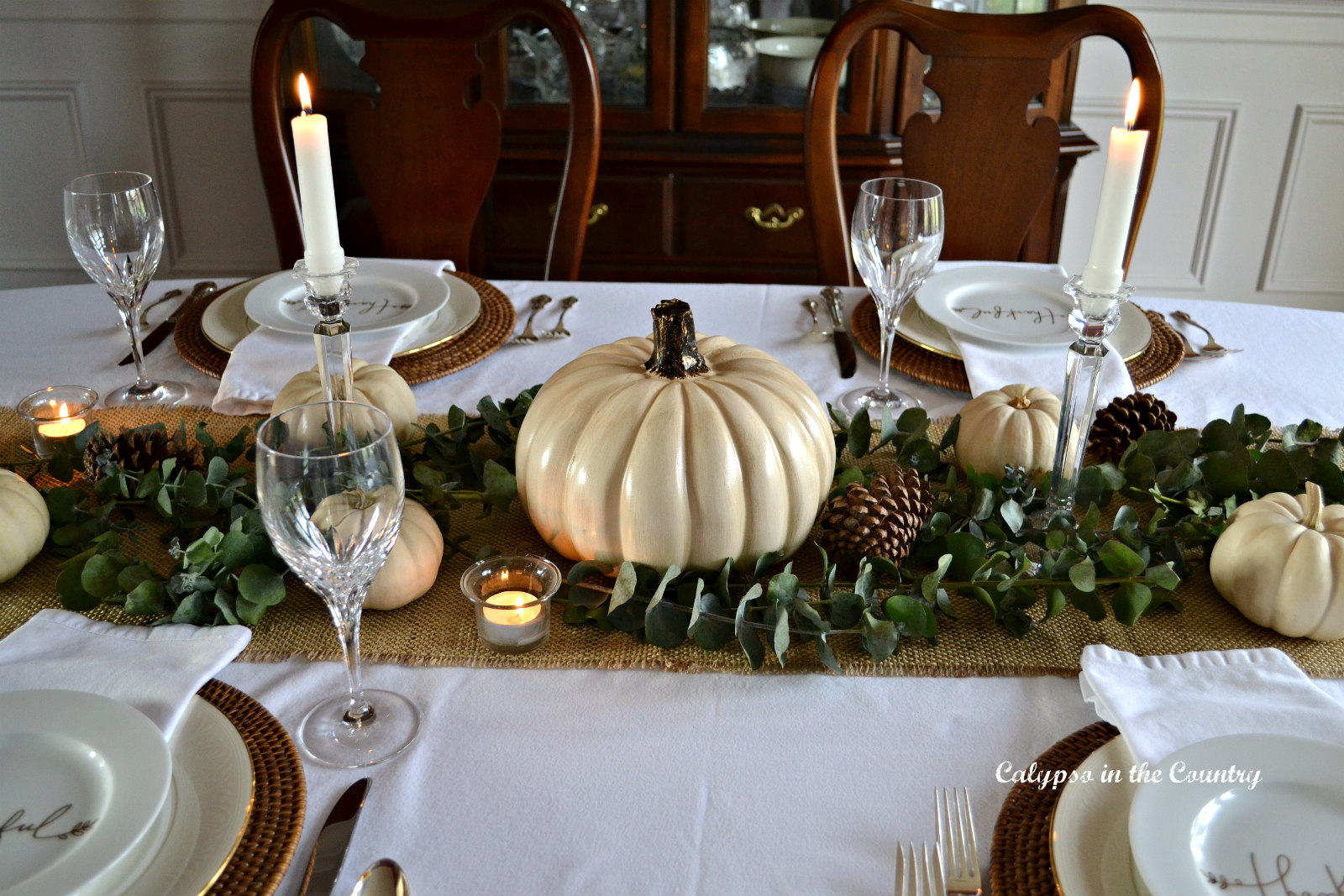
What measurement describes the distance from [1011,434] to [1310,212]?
2.22 metres

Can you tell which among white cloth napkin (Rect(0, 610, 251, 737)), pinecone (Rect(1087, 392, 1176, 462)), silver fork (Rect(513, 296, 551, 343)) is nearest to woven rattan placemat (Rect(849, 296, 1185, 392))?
pinecone (Rect(1087, 392, 1176, 462))

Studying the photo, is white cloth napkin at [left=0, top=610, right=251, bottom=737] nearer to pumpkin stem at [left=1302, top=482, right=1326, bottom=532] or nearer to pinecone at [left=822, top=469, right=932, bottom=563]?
pinecone at [left=822, top=469, right=932, bottom=563]

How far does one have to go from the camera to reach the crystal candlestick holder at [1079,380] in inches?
28.0

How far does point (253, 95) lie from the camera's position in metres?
1.46

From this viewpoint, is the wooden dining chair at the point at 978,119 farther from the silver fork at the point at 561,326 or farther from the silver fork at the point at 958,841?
the silver fork at the point at 958,841

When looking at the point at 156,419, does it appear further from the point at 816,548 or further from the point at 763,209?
the point at 763,209

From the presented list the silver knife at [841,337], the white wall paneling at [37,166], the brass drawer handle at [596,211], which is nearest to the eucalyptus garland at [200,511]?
the silver knife at [841,337]

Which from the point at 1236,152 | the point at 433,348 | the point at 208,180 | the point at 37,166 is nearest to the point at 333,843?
the point at 433,348

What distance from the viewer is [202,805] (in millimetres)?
550

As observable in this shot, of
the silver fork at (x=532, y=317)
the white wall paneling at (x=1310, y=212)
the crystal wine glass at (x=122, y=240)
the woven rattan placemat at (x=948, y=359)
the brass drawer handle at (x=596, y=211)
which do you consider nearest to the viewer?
the crystal wine glass at (x=122, y=240)

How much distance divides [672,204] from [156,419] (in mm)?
1409

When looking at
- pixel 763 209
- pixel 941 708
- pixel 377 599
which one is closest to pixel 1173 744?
pixel 941 708

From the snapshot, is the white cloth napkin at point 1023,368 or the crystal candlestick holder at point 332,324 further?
the white cloth napkin at point 1023,368

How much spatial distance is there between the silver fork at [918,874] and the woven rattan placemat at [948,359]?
A: 0.59 m
